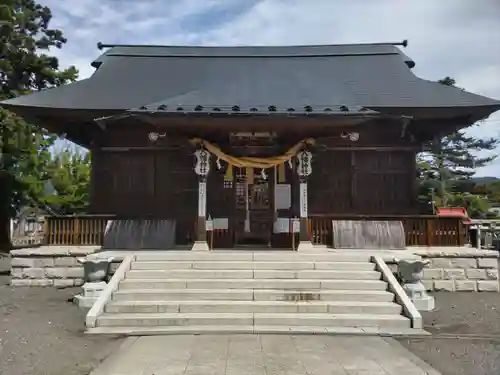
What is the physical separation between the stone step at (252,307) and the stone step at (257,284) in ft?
1.93

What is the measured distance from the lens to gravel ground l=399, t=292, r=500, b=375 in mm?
5808

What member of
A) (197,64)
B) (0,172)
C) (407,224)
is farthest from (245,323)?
(0,172)

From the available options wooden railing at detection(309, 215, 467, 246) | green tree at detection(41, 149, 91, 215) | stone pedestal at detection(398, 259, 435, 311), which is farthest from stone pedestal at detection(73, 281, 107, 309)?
green tree at detection(41, 149, 91, 215)

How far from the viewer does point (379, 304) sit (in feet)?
Result: 27.2

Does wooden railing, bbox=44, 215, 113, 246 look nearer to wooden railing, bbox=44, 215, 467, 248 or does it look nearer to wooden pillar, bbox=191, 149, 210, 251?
wooden railing, bbox=44, 215, 467, 248

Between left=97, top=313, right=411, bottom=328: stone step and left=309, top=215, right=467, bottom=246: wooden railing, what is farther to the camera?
left=309, top=215, right=467, bottom=246: wooden railing

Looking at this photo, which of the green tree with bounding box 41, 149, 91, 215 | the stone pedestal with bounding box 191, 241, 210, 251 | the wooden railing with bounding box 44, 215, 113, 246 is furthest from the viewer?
the green tree with bounding box 41, 149, 91, 215

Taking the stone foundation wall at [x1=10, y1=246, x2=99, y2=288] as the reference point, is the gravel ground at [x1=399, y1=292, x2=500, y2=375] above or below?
below

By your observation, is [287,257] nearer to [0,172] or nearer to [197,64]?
[197,64]

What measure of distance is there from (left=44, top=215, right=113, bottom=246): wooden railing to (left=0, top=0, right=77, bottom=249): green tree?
5327 millimetres

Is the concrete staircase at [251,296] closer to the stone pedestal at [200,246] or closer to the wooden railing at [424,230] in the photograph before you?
the stone pedestal at [200,246]

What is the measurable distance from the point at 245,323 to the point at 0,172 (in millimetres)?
12855

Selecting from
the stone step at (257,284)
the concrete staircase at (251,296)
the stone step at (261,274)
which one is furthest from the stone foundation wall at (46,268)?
the stone step at (257,284)

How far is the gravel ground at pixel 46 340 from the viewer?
5.73 meters
